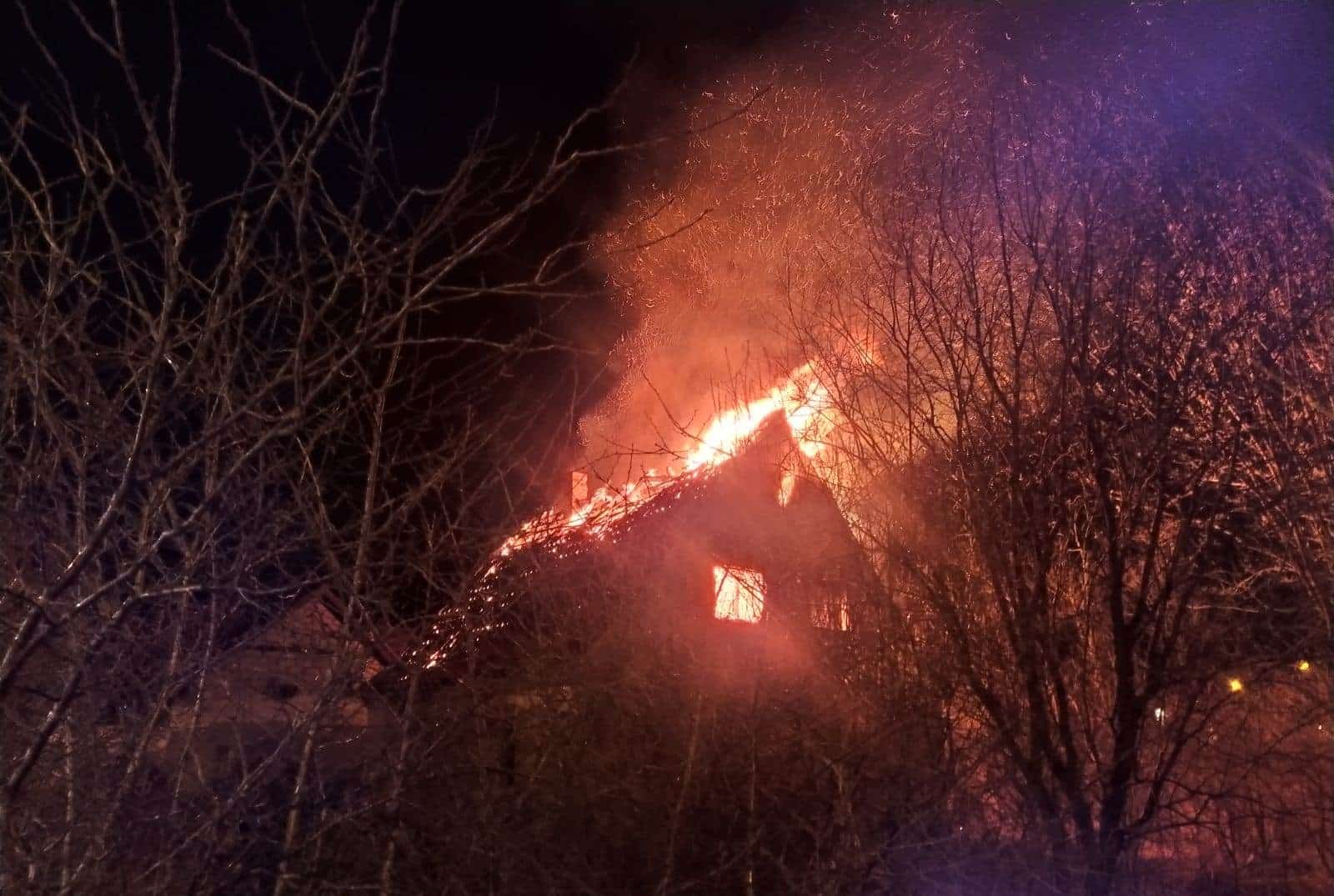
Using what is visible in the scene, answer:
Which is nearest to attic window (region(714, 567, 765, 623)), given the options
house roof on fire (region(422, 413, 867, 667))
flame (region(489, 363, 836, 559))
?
house roof on fire (region(422, 413, 867, 667))

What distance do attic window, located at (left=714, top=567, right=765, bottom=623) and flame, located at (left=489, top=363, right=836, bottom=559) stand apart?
60 cm

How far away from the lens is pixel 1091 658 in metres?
5.22

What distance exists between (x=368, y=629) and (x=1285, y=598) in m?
6.78

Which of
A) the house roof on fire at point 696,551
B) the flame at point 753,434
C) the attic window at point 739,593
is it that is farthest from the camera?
the attic window at point 739,593

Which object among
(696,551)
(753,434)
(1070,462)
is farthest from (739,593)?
(1070,462)

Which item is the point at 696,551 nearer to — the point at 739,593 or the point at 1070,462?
the point at 739,593

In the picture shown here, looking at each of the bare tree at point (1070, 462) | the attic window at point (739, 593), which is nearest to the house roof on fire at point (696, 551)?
the attic window at point (739, 593)

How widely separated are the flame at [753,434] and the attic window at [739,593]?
0.60 m

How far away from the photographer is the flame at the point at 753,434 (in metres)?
6.15

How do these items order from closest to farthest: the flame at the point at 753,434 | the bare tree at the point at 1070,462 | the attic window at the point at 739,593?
1. the bare tree at the point at 1070,462
2. the flame at the point at 753,434
3. the attic window at the point at 739,593

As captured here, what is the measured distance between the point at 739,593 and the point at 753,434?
1117 millimetres

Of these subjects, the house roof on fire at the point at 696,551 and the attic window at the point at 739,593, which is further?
the attic window at the point at 739,593

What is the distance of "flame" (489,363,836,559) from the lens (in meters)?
6.15

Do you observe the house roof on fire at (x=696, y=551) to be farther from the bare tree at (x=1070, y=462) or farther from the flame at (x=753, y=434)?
the bare tree at (x=1070, y=462)
